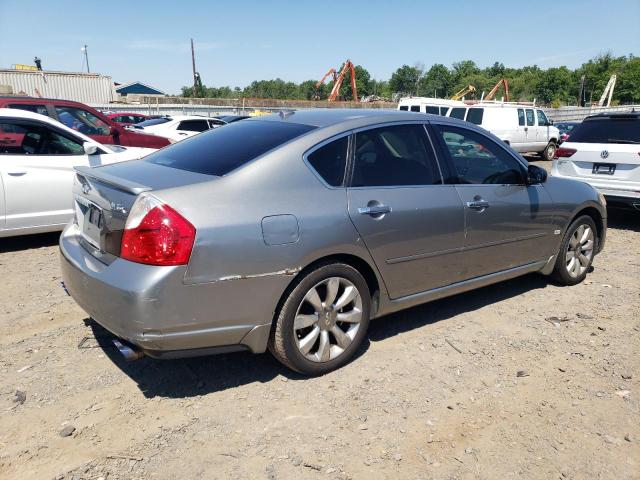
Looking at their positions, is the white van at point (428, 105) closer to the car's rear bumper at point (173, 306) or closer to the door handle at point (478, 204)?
the door handle at point (478, 204)

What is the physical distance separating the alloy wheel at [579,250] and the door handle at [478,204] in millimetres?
1518

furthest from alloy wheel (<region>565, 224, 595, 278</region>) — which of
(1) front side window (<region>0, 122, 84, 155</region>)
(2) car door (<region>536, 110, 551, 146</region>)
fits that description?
(2) car door (<region>536, 110, 551, 146</region>)

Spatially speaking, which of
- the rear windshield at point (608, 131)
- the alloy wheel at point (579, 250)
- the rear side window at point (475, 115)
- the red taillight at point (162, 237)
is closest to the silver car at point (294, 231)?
the red taillight at point (162, 237)

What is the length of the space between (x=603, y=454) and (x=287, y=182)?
7.33 ft

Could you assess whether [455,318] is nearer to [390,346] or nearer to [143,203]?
[390,346]

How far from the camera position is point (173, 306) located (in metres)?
2.66

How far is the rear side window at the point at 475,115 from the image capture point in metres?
16.7

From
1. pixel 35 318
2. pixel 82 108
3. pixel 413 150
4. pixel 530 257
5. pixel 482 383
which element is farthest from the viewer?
pixel 82 108

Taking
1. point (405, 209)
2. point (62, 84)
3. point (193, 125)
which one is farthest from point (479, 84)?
point (405, 209)

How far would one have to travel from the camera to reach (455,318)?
4332mm

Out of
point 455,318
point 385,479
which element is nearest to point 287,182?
point 385,479

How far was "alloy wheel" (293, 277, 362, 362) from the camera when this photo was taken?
314 centimetres

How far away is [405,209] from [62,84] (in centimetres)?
3998

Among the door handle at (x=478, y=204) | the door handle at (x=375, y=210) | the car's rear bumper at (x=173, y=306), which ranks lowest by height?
the car's rear bumper at (x=173, y=306)
